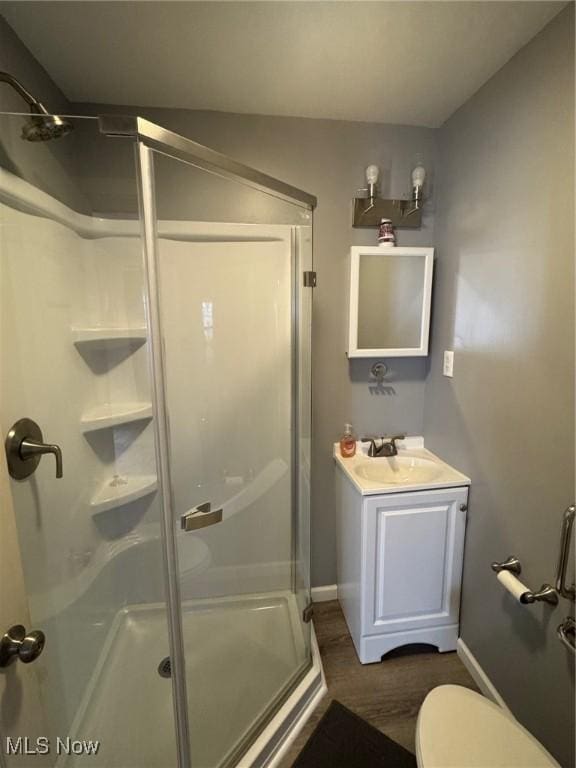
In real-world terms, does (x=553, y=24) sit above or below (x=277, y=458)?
above

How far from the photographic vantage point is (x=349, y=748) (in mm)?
1227

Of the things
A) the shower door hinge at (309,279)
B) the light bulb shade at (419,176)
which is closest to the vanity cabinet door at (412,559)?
the shower door hinge at (309,279)

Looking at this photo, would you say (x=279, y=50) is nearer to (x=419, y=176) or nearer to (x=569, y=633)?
(x=419, y=176)

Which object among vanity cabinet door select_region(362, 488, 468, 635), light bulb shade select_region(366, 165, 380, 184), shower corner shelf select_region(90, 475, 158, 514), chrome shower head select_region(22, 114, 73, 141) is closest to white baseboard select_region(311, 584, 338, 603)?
vanity cabinet door select_region(362, 488, 468, 635)

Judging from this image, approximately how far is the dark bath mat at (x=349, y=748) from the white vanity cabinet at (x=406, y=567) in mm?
280

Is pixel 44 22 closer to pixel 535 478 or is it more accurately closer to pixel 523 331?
pixel 523 331

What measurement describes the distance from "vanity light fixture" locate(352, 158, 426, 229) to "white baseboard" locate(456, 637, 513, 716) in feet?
6.66

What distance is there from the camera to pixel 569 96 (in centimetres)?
100

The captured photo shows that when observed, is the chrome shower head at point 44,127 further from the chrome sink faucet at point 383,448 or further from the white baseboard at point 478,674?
the white baseboard at point 478,674

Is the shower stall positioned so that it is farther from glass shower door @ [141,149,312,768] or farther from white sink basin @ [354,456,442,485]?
white sink basin @ [354,456,442,485]

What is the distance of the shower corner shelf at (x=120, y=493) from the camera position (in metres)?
1.43

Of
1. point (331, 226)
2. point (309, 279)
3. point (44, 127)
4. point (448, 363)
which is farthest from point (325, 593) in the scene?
point (44, 127)

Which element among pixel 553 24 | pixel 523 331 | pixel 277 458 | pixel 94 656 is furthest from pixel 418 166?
pixel 94 656

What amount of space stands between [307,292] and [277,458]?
0.85m
